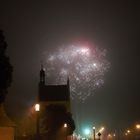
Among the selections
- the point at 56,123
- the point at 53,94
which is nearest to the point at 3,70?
the point at 56,123

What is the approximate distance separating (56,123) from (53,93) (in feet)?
157

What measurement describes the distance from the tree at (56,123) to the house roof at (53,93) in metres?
37.5

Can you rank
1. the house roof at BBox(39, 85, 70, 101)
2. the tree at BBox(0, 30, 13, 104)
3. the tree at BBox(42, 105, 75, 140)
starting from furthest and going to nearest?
1. the house roof at BBox(39, 85, 70, 101)
2. the tree at BBox(42, 105, 75, 140)
3. the tree at BBox(0, 30, 13, 104)

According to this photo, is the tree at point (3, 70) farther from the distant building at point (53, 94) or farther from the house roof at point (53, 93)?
the house roof at point (53, 93)

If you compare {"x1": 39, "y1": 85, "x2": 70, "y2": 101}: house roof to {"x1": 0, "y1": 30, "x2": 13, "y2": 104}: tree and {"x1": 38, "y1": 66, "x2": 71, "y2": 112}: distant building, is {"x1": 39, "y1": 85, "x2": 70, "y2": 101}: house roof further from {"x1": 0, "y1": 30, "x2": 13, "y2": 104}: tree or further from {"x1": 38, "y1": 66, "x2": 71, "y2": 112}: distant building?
{"x1": 0, "y1": 30, "x2": 13, "y2": 104}: tree

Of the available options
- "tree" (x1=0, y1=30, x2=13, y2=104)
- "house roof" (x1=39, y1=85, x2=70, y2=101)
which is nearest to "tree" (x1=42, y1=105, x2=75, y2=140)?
"house roof" (x1=39, y1=85, x2=70, y2=101)

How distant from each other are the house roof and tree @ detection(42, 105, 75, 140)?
3747 cm

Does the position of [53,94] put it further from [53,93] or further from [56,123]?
[56,123]

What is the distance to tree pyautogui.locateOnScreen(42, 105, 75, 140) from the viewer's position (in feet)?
230

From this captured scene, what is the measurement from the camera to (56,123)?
7306 cm

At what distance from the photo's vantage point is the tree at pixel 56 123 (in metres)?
70.1

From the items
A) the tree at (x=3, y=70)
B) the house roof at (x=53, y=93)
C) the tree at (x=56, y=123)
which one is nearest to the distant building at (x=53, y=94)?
the house roof at (x=53, y=93)

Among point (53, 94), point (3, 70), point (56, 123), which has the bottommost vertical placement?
point (3, 70)

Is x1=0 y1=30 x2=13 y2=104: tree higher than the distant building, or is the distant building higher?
the distant building
